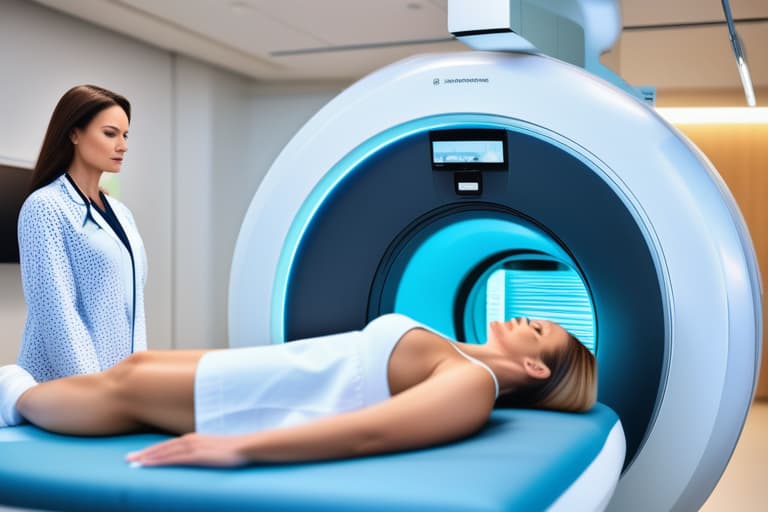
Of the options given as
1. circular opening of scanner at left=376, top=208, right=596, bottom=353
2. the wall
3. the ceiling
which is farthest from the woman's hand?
the wall

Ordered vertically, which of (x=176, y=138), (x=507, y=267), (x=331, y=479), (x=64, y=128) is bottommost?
(x=331, y=479)

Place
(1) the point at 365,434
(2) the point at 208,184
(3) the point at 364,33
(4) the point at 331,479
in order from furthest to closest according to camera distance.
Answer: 1. (2) the point at 208,184
2. (3) the point at 364,33
3. (1) the point at 365,434
4. (4) the point at 331,479

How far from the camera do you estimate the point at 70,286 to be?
2.01 metres

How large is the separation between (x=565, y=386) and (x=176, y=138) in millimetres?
5581

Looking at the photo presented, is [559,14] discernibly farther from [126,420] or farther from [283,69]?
[283,69]

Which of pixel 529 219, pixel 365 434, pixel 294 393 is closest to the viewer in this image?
pixel 365 434

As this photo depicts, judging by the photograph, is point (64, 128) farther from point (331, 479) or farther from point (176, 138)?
point (176, 138)

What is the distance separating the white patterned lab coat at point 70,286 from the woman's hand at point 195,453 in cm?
97

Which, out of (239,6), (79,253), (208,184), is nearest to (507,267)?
(79,253)

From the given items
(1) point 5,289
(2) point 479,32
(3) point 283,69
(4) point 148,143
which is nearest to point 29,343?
(2) point 479,32

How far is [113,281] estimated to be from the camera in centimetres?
209

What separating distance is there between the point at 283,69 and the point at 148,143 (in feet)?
4.19

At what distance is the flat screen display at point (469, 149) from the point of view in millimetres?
1561

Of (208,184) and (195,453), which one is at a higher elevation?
(208,184)
